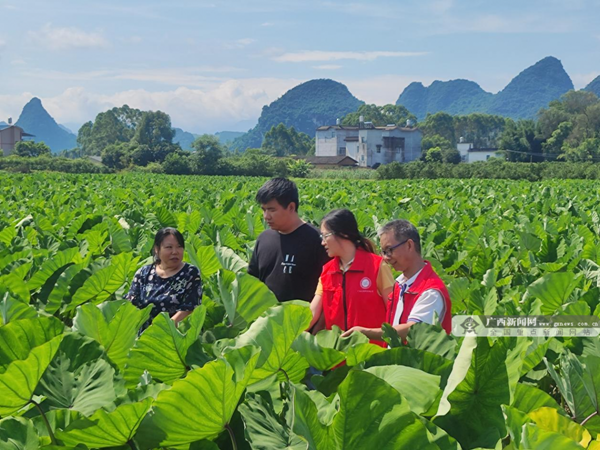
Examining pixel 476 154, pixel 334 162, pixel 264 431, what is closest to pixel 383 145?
pixel 334 162

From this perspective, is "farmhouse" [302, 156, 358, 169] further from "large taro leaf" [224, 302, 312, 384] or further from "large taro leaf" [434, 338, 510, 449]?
"large taro leaf" [434, 338, 510, 449]

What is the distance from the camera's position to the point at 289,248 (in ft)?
11.8

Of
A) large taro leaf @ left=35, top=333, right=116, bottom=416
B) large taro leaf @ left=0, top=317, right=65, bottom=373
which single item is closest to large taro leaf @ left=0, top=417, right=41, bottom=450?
large taro leaf @ left=35, top=333, right=116, bottom=416

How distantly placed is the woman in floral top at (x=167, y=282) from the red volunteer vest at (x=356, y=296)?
813 mm

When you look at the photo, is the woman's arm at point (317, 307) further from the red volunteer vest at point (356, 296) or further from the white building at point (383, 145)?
the white building at point (383, 145)

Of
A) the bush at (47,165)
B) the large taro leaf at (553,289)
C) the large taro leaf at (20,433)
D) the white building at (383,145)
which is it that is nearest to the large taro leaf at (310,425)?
the large taro leaf at (20,433)

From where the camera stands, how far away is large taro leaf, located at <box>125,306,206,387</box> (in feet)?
4.82

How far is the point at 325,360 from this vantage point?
5.27ft

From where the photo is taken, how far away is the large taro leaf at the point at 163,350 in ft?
4.82

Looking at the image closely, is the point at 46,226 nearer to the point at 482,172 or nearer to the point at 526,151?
the point at 482,172

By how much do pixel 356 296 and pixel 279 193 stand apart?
0.82m

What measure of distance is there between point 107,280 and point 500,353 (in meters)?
1.78

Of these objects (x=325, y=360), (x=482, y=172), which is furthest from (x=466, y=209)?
(x=482, y=172)

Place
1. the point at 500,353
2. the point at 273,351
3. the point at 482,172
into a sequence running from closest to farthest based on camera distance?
1. the point at 500,353
2. the point at 273,351
3. the point at 482,172
